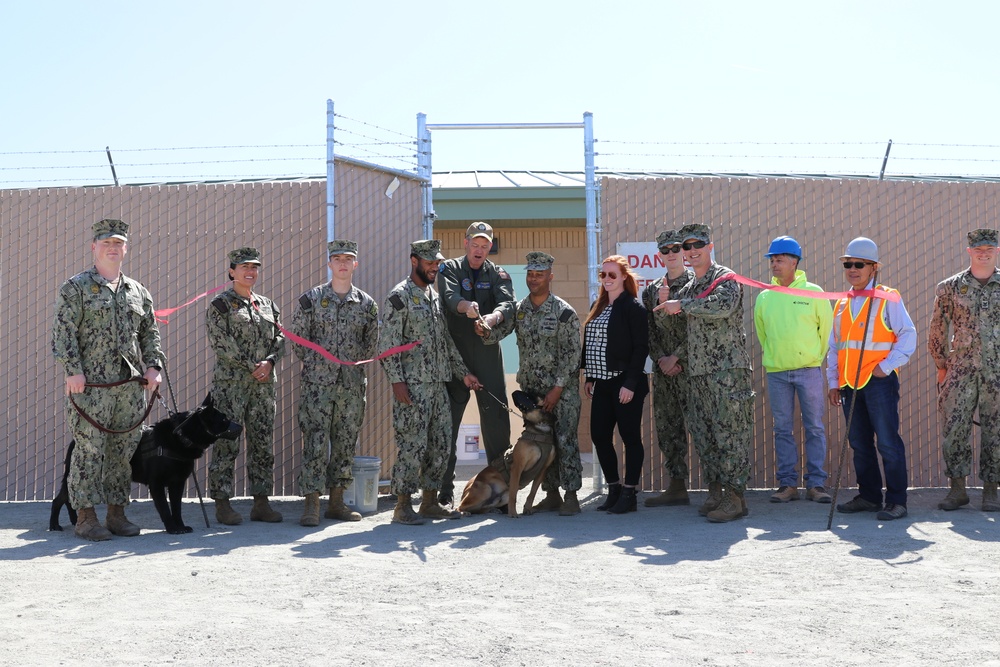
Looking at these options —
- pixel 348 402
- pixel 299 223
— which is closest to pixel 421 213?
pixel 299 223

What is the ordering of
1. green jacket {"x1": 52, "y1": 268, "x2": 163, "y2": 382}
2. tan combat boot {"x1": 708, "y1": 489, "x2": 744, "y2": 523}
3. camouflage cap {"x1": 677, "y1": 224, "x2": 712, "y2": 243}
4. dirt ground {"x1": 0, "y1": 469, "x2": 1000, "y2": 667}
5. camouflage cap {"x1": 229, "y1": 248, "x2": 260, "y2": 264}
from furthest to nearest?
camouflage cap {"x1": 229, "y1": 248, "x2": 260, "y2": 264}
camouflage cap {"x1": 677, "y1": 224, "x2": 712, "y2": 243}
tan combat boot {"x1": 708, "y1": 489, "x2": 744, "y2": 523}
green jacket {"x1": 52, "y1": 268, "x2": 163, "y2": 382}
dirt ground {"x1": 0, "y1": 469, "x2": 1000, "y2": 667}

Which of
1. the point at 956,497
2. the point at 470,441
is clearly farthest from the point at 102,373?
the point at 956,497

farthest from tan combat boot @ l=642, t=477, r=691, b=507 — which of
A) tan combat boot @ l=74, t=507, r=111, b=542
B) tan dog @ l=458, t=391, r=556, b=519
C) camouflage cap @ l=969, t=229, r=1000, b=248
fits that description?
tan combat boot @ l=74, t=507, r=111, b=542

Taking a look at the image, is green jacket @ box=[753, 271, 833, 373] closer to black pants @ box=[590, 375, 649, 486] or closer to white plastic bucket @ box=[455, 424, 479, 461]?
black pants @ box=[590, 375, 649, 486]

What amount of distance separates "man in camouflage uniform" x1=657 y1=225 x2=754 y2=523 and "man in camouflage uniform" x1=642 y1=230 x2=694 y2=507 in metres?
0.15

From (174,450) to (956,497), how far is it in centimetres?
507

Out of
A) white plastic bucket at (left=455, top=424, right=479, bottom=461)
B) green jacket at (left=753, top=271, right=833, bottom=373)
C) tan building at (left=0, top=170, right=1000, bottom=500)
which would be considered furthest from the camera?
A: white plastic bucket at (left=455, top=424, right=479, bottom=461)

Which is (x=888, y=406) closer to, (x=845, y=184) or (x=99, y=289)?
(x=845, y=184)

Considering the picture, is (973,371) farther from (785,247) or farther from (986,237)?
(785,247)

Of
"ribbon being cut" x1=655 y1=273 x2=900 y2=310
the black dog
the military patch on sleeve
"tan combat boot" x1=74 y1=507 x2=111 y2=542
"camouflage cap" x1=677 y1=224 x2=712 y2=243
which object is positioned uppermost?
"camouflage cap" x1=677 y1=224 x2=712 y2=243

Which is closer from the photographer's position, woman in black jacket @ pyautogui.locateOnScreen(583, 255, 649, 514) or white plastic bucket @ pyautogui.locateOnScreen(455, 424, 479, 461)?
woman in black jacket @ pyautogui.locateOnScreen(583, 255, 649, 514)

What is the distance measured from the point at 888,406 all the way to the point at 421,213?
3649 mm

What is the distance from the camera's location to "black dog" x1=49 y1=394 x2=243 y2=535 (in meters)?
5.87

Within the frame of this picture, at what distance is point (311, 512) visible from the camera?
20.4 feet
